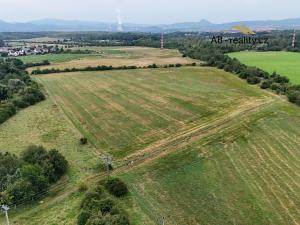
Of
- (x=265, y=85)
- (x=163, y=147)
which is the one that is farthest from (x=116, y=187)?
(x=265, y=85)

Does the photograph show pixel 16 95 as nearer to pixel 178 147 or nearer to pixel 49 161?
pixel 49 161

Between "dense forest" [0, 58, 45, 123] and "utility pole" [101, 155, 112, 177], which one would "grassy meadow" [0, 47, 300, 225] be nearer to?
"utility pole" [101, 155, 112, 177]

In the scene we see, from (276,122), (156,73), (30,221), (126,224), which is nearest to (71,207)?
(30,221)

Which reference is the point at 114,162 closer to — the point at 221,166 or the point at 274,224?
the point at 221,166

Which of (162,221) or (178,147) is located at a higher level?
(162,221)

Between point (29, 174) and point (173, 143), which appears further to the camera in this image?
point (173, 143)

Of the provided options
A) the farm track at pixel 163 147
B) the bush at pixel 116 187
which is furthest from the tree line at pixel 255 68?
the bush at pixel 116 187

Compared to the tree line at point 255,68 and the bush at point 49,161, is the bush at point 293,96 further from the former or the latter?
the bush at point 49,161
